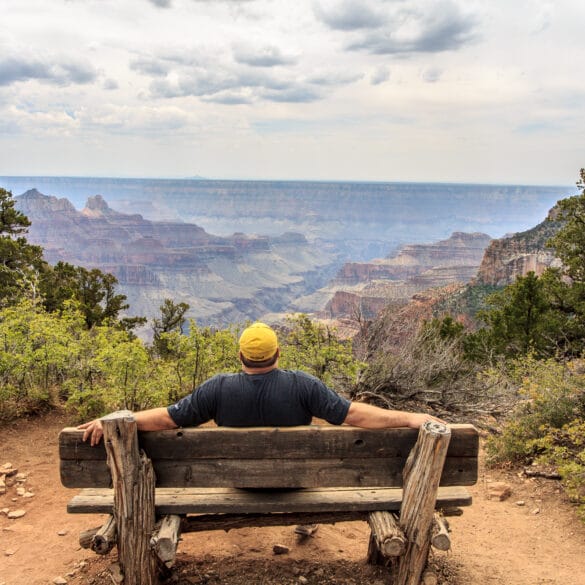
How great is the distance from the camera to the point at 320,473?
326 centimetres

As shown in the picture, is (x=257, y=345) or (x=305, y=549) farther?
(x=305, y=549)

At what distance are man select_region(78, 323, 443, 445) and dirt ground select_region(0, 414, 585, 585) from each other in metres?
1.33

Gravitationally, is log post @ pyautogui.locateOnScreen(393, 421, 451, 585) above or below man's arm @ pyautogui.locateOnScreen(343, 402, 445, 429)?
below

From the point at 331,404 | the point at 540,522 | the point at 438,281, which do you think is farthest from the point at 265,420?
the point at 438,281

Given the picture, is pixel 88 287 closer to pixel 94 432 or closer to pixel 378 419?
pixel 94 432

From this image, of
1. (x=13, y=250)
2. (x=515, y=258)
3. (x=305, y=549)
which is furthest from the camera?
(x=515, y=258)

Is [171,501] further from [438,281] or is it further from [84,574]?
[438,281]

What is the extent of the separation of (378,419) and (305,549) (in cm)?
187

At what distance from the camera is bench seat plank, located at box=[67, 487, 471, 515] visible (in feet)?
11.2

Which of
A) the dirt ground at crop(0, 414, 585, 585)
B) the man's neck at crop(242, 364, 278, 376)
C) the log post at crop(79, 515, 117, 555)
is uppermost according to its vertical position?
the man's neck at crop(242, 364, 278, 376)

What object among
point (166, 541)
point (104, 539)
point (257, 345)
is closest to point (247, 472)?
point (166, 541)

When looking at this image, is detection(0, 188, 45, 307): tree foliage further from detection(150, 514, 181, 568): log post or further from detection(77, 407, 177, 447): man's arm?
detection(150, 514, 181, 568): log post

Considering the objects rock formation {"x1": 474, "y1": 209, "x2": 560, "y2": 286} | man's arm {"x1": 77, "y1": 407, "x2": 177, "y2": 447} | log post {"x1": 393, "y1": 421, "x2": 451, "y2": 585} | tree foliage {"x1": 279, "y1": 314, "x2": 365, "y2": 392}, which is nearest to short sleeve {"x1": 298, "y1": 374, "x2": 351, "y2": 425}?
log post {"x1": 393, "y1": 421, "x2": 451, "y2": 585}

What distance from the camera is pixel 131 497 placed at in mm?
3186
